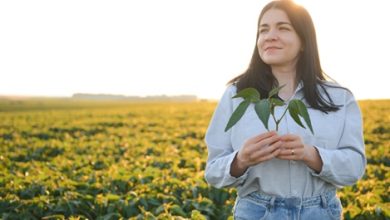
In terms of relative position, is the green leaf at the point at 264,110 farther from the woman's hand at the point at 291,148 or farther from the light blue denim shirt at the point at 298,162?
the light blue denim shirt at the point at 298,162

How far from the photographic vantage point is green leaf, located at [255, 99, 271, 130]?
6.50 feet

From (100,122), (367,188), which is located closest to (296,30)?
(367,188)

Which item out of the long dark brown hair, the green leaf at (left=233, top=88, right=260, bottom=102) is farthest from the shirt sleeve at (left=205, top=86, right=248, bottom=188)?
the green leaf at (left=233, top=88, right=260, bottom=102)

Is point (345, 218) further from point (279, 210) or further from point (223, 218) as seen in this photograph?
point (279, 210)

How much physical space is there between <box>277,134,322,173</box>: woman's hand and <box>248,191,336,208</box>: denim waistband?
0.60ft

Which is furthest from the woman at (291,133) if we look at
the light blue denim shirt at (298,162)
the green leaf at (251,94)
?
the green leaf at (251,94)

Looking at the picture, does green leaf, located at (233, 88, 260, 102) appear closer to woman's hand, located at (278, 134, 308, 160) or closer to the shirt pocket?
woman's hand, located at (278, 134, 308, 160)

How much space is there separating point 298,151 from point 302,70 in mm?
572

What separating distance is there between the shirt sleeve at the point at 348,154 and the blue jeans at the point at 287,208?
12 cm

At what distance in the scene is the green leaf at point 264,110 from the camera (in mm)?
1980

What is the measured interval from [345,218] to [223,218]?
1.15 meters

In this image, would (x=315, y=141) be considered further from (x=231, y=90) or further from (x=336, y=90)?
(x=231, y=90)

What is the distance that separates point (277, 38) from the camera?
2.41 m

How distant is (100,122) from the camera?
19531 millimetres
